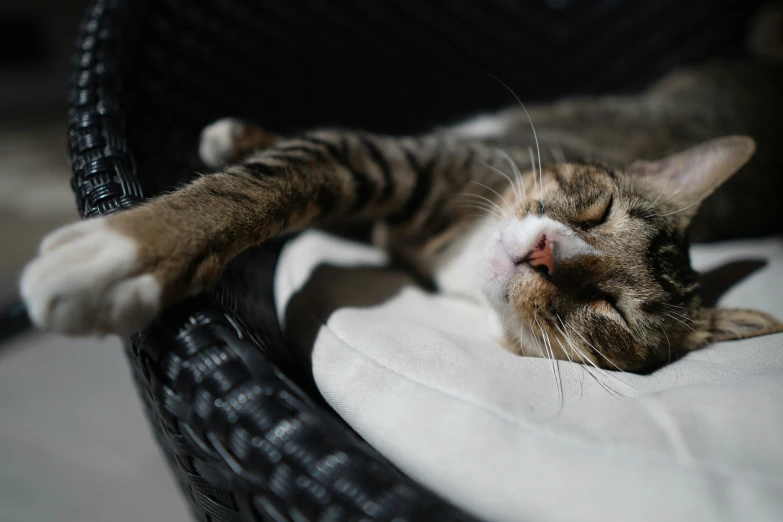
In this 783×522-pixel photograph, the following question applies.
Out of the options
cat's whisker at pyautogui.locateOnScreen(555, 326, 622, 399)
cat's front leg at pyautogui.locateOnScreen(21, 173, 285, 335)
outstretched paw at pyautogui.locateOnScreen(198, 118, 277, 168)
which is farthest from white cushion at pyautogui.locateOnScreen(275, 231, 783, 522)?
outstretched paw at pyautogui.locateOnScreen(198, 118, 277, 168)

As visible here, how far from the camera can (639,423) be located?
697 mm

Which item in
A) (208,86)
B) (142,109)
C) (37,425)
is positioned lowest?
(37,425)

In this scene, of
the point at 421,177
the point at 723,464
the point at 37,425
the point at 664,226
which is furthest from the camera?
the point at 37,425

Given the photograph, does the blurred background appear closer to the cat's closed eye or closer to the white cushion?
the white cushion

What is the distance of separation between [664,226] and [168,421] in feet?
3.04

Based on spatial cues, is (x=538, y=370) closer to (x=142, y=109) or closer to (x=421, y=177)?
(x=421, y=177)

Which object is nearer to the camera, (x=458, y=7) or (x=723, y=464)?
(x=723, y=464)

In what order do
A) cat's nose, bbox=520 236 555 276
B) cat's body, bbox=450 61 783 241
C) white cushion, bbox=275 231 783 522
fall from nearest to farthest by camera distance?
white cushion, bbox=275 231 783 522 → cat's nose, bbox=520 236 555 276 → cat's body, bbox=450 61 783 241

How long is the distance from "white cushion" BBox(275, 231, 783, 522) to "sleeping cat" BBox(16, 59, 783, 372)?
8 cm

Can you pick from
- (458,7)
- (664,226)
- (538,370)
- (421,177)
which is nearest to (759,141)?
(664,226)

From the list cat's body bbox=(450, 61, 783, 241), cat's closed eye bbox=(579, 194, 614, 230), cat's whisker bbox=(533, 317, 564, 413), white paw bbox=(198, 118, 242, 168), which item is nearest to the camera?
cat's whisker bbox=(533, 317, 564, 413)

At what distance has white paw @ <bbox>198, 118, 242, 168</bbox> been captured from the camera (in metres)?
1.16

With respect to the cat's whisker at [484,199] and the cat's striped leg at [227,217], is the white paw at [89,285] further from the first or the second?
the cat's whisker at [484,199]

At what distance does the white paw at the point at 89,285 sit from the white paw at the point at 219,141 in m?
0.51
